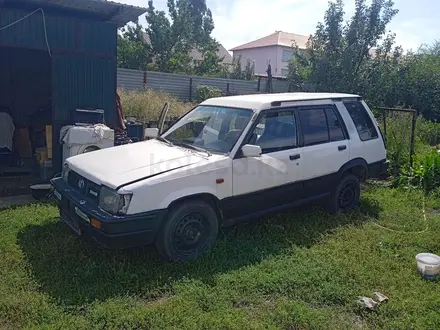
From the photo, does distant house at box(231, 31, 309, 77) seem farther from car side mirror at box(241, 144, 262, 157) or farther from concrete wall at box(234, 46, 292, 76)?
car side mirror at box(241, 144, 262, 157)

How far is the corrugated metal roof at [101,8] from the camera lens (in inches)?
261

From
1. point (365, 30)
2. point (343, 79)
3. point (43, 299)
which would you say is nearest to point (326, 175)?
point (43, 299)

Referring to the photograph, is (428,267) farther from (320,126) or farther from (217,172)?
(217,172)

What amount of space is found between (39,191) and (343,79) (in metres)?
12.4

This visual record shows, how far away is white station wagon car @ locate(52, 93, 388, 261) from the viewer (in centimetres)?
371

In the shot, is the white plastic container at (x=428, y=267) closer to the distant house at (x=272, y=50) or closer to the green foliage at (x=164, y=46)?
the green foliage at (x=164, y=46)

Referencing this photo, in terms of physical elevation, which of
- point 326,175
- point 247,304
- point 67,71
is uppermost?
point 67,71

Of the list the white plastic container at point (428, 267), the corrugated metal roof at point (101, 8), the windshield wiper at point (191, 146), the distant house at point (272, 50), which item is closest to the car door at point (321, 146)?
the windshield wiper at point (191, 146)

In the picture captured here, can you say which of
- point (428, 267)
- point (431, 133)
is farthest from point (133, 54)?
point (428, 267)

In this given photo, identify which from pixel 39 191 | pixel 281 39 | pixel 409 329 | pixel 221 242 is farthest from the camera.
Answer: pixel 281 39

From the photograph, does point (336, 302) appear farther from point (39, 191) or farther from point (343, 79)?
point (343, 79)

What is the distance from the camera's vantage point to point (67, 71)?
7090mm

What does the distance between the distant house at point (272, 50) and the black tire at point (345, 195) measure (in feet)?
120

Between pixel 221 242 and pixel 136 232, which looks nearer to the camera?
pixel 136 232
